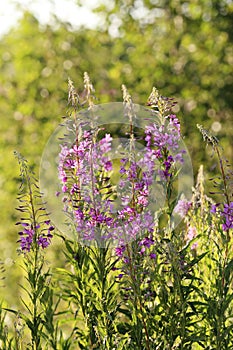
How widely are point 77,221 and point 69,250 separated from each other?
19 centimetres

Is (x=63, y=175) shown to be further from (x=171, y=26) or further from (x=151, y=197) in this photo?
(x=171, y=26)

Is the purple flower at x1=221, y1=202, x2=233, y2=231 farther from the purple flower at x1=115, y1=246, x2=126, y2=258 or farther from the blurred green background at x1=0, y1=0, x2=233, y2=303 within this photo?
the blurred green background at x1=0, y1=0, x2=233, y2=303

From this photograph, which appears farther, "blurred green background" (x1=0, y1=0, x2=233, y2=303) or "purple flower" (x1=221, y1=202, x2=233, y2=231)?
"blurred green background" (x1=0, y1=0, x2=233, y2=303)

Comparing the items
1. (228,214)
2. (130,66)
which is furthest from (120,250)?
(130,66)

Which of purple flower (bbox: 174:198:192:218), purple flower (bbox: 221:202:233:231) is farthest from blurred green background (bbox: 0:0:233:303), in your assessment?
purple flower (bbox: 221:202:233:231)

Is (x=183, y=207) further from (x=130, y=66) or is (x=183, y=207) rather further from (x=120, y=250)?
(x=130, y=66)

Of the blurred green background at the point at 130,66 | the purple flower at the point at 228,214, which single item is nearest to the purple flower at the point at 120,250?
the purple flower at the point at 228,214

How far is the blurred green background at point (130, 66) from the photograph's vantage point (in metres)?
6.31

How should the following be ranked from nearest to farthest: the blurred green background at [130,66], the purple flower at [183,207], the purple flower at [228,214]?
the purple flower at [228,214], the purple flower at [183,207], the blurred green background at [130,66]

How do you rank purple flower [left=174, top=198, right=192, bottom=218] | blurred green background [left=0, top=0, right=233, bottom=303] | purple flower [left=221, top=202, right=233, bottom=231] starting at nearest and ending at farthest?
purple flower [left=221, top=202, right=233, bottom=231]
purple flower [left=174, top=198, right=192, bottom=218]
blurred green background [left=0, top=0, right=233, bottom=303]

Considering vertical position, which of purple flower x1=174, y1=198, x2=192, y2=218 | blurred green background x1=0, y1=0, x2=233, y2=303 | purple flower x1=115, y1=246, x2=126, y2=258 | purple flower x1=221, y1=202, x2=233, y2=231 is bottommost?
purple flower x1=115, y1=246, x2=126, y2=258

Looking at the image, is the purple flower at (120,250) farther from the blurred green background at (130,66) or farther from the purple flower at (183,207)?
the blurred green background at (130,66)

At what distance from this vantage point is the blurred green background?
20.7 ft

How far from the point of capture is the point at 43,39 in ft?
21.9
